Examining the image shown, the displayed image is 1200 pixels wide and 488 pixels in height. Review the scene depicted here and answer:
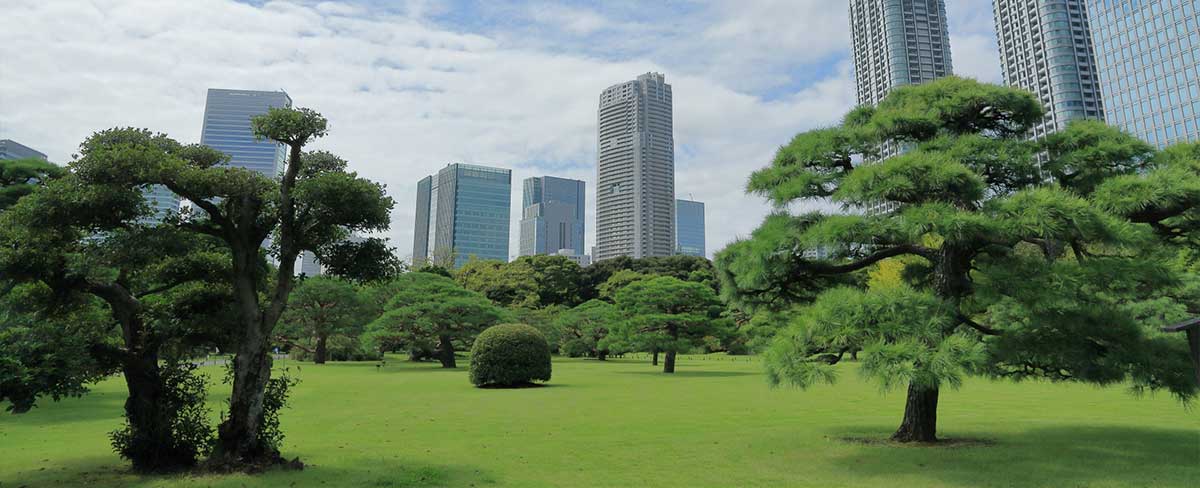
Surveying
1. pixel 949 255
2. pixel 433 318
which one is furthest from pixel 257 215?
pixel 433 318

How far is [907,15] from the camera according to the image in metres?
80.2

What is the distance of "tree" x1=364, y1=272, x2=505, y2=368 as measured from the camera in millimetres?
27375

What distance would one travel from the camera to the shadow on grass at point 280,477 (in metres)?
6.07

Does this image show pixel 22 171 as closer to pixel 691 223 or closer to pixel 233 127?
pixel 233 127

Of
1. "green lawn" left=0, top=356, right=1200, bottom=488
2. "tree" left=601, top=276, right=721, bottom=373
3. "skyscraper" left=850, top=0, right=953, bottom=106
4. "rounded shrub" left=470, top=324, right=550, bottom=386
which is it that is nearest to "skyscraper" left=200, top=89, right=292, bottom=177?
"skyscraper" left=850, top=0, right=953, bottom=106

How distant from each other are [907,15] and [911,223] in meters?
87.1

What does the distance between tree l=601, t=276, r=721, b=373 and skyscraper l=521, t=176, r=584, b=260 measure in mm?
125659

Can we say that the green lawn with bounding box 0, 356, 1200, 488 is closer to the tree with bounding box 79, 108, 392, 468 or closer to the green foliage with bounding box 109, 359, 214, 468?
the green foliage with bounding box 109, 359, 214, 468

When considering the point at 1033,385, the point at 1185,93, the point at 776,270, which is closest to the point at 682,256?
the point at 1033,385

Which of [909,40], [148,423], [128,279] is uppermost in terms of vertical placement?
[909,40]

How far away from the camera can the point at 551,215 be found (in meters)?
165

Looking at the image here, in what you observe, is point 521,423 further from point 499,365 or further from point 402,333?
point 402,333

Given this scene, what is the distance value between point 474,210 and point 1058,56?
285 feet

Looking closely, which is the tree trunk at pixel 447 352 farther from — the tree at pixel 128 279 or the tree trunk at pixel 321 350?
the tree at pixel 128 279
